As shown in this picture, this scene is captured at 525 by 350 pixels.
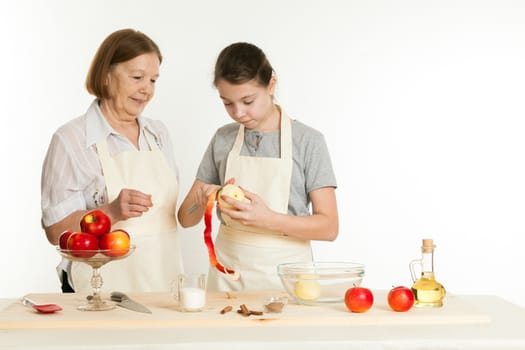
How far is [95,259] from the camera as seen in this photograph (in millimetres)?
2172

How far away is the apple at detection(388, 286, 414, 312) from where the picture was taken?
215 cm

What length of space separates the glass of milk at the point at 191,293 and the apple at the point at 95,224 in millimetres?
255

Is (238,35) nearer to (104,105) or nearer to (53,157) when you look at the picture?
(104,105)

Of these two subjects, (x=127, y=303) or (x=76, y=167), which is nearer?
(x=127, y=303)

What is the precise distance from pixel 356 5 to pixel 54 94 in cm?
170

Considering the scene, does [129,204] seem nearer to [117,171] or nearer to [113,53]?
[117,171]

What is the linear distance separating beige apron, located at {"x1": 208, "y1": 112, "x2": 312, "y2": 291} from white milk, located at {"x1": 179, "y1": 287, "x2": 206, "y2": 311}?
0.67 m

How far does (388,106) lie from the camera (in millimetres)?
4359

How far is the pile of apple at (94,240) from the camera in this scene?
2148 mm

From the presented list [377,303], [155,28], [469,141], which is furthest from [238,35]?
[377,303]

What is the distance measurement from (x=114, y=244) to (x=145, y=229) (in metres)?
0.77

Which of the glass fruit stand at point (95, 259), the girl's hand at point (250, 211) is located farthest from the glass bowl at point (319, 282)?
the glass fruit stand at point (95, 259)

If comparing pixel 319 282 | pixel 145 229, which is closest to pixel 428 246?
pixel 319 282

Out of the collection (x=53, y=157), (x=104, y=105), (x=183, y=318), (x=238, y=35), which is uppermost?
(x=238, y=35)
